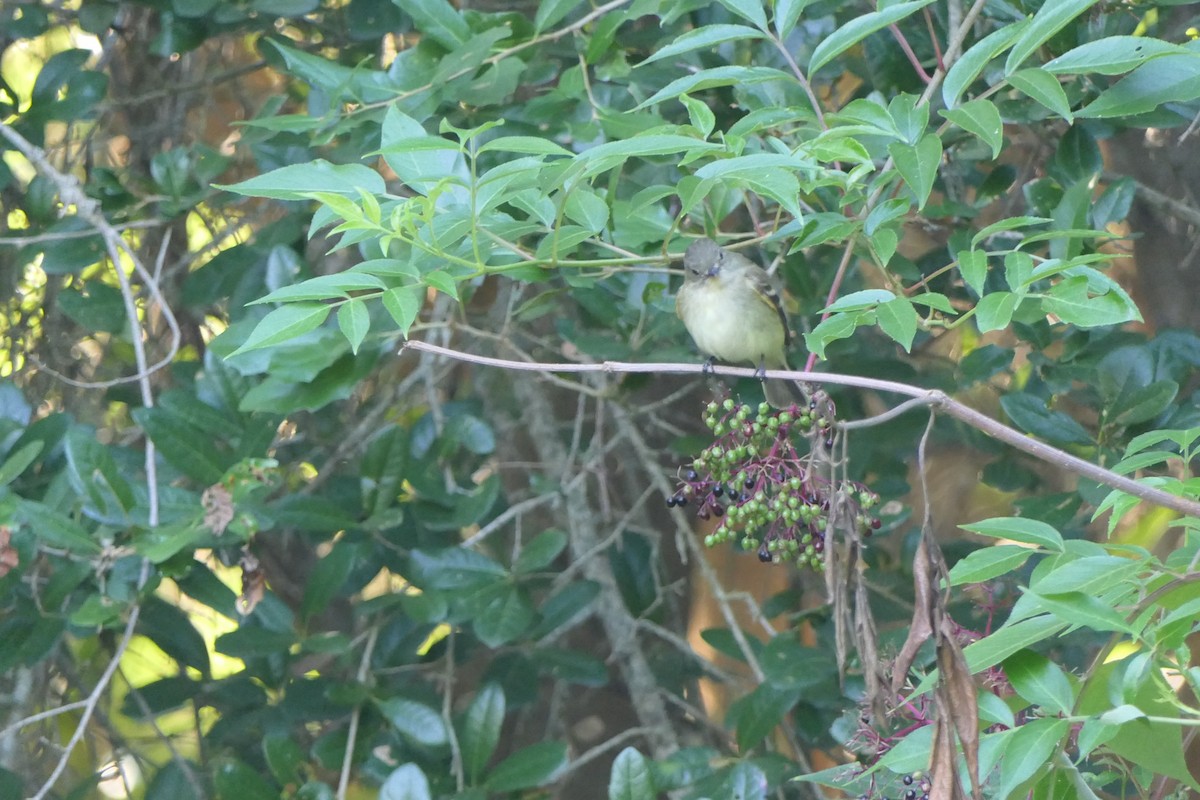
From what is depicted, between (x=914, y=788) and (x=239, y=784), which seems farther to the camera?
(x=239, y=784)

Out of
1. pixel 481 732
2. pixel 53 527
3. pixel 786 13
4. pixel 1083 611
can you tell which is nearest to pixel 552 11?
pixel 786 13

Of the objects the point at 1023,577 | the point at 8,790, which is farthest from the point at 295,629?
the point at 1023,577

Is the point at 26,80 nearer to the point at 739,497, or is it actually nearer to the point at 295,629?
the point at 295,629

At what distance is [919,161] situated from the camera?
195 centimetres

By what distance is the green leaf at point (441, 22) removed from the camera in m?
3.19

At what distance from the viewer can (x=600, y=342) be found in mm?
3490

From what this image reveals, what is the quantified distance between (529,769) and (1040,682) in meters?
2.00

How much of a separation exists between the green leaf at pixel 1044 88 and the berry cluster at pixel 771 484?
57 cm

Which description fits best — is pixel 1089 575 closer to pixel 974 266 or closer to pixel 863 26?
pixel 974 266

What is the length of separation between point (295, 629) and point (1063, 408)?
2.68 meters

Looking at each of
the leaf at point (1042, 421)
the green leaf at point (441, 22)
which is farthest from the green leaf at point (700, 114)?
the leaf at point (1042, 421)

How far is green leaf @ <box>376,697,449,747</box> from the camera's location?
11.1ft

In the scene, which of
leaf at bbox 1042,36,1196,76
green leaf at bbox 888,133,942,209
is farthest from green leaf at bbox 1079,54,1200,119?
green leaf at bbox 888,133,942,209

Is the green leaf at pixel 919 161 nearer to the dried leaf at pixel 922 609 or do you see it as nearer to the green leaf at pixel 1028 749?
the dried leaf at pixel 922 609
